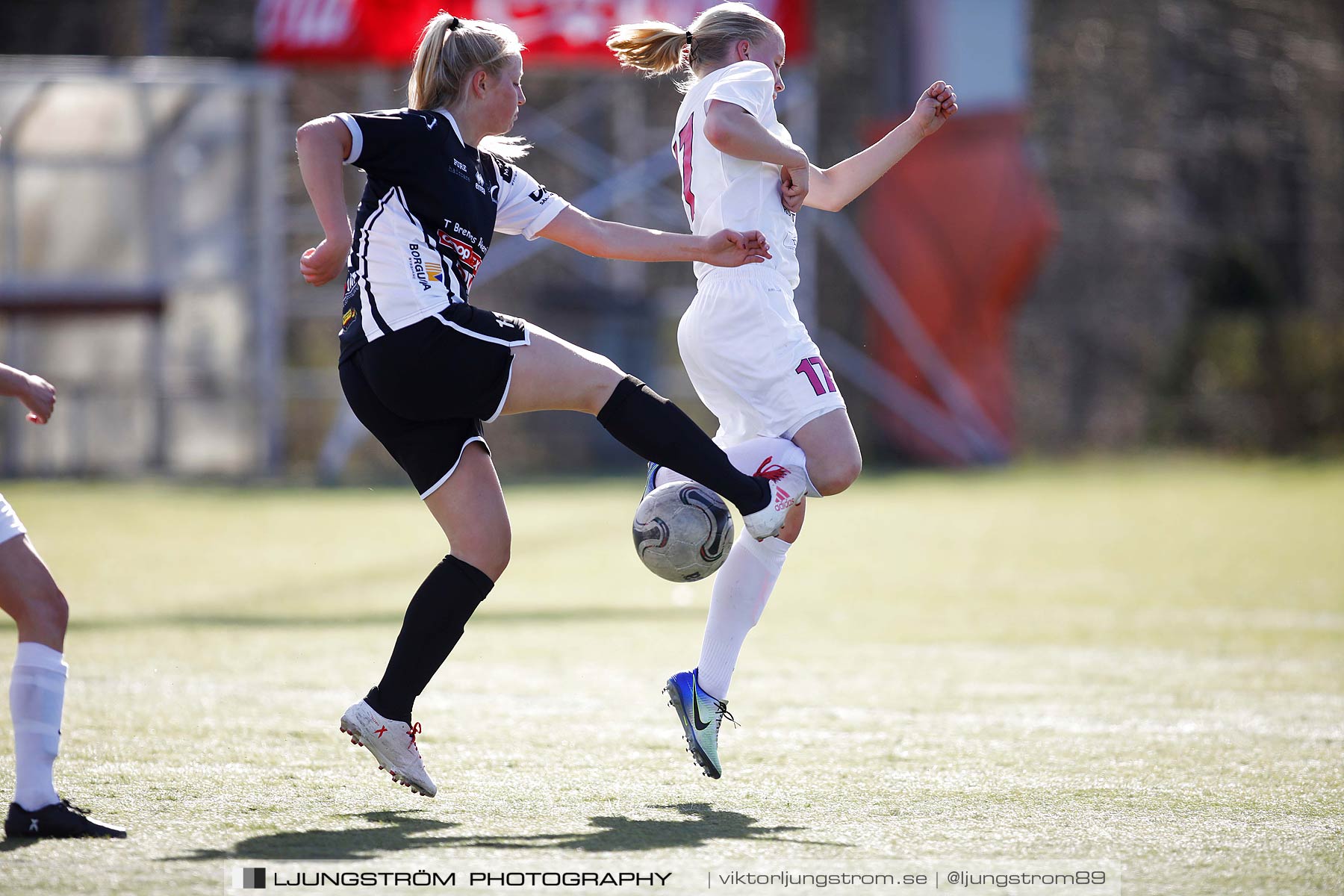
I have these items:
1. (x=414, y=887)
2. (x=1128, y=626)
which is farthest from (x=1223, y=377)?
(x=414, y=887)

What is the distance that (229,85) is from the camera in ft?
59.2

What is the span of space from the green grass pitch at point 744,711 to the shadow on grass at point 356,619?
32mm

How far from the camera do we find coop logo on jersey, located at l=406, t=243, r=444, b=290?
3789mm

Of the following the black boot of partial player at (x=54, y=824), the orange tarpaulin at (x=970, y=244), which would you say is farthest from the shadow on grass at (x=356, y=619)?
the orange tarpaulin at (x=970, y=244)

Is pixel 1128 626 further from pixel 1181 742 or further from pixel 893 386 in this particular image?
pixel 893 386

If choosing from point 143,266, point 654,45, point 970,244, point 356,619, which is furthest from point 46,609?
point 970,244

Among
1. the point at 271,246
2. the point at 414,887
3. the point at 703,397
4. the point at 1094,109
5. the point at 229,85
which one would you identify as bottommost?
the point at 414,887

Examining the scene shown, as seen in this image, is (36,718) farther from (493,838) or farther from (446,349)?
(446,349)

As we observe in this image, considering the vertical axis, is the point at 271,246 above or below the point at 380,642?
above

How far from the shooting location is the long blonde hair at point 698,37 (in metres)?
4.49

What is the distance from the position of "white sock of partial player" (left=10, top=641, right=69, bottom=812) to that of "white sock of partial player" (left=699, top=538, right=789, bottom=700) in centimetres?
172

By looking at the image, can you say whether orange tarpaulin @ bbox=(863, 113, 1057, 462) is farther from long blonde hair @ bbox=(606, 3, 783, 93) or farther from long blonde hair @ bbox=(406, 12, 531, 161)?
long blonde hair @ bbox=(406, 12, 531, 161)

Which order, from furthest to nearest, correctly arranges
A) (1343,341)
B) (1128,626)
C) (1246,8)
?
(1246,8), (1343,341), (1128,626)

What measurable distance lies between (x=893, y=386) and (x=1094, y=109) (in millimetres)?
7846
